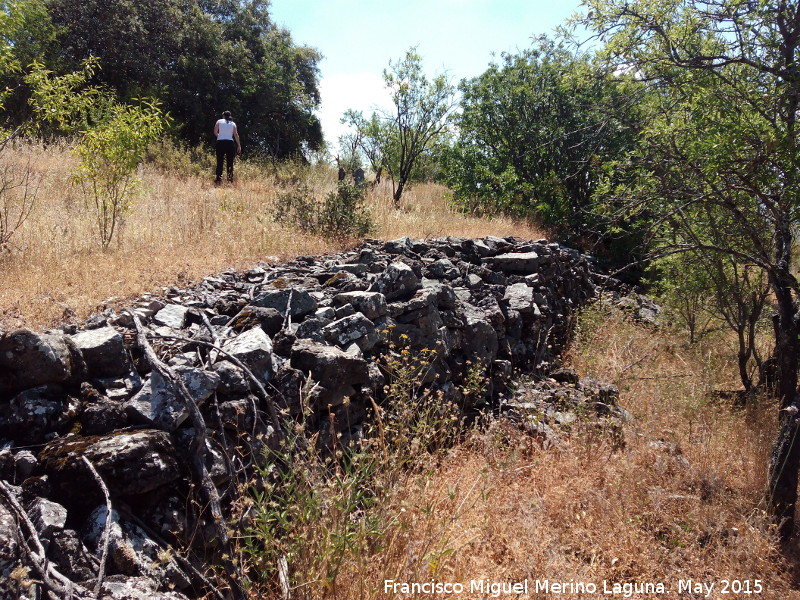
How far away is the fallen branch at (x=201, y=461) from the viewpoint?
2383mm

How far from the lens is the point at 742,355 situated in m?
6.57

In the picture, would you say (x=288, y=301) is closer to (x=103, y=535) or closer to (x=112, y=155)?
(x=103, y=535)

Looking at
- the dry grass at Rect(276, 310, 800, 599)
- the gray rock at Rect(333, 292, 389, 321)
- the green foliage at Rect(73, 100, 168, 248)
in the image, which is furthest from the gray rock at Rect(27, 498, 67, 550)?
the green foliage at Rect(73, 100, 168, 248)

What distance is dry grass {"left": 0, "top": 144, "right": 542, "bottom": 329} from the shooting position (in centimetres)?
408

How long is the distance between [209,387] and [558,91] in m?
11.8

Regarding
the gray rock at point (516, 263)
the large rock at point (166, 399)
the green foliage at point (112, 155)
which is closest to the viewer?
the large rock at point (166, 399)

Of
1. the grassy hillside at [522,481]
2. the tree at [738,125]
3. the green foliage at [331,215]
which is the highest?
the tree at [738,125]

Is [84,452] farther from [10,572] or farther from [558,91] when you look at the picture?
[558,91]

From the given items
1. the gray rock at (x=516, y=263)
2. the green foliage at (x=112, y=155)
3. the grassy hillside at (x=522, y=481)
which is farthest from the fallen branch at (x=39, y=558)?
the gray rock at (x=516, y=263)

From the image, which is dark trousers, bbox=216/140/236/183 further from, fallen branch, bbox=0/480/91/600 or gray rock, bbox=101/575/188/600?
gray rock, bbox=101/575/188/600

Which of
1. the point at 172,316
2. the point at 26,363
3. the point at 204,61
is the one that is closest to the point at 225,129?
the point at 204,61

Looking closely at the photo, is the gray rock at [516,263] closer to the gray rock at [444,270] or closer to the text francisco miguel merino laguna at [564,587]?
the gray rock at [444,270]

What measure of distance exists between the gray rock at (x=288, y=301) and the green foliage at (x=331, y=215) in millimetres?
3286

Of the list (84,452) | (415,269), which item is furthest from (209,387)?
(415,269)
